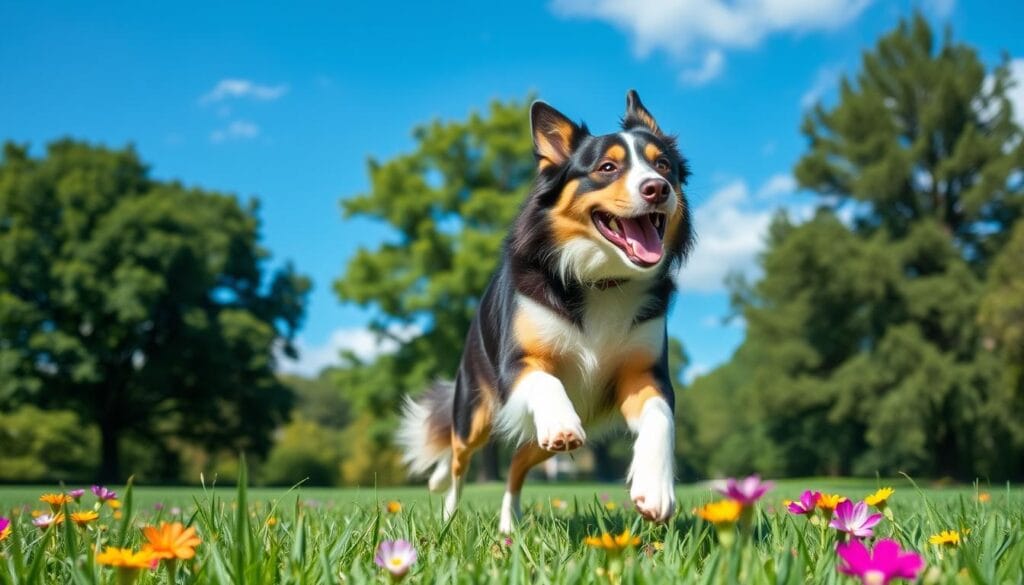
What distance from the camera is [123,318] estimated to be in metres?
29.0

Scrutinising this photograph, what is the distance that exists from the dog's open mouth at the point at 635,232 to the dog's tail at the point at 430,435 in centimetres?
234

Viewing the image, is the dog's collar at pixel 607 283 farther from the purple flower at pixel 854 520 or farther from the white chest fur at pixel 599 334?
the purple flower at pixel 854 520

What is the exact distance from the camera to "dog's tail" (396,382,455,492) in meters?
5.86

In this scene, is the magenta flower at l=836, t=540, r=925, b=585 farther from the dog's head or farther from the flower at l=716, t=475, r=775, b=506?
the dog's head

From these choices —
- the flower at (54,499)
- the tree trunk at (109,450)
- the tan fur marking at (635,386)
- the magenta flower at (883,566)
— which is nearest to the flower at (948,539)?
the magenta flower at (883,566)

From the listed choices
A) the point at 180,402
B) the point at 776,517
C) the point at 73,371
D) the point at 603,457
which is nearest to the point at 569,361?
the point at 776,517

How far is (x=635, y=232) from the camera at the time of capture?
13.2ft

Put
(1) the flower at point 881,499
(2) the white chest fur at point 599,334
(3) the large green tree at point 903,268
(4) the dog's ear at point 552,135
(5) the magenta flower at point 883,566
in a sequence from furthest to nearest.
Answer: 1. (3) the large green tree at point 903,268
2. (4) the dog's ear at point 552,135
3. (2) the white chest fur at point 599,334
4. (1) the flower at point 881,499
5. (5) the magenta flower at point 883,566

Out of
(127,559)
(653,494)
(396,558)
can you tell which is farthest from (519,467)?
(127,559)

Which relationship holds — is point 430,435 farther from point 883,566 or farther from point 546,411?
point 883,566

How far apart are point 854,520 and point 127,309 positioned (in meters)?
30.5

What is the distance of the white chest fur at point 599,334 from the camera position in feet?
13.1

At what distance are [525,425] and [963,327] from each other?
28.3 metres

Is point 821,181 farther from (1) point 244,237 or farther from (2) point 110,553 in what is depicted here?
(2) point 110,553
